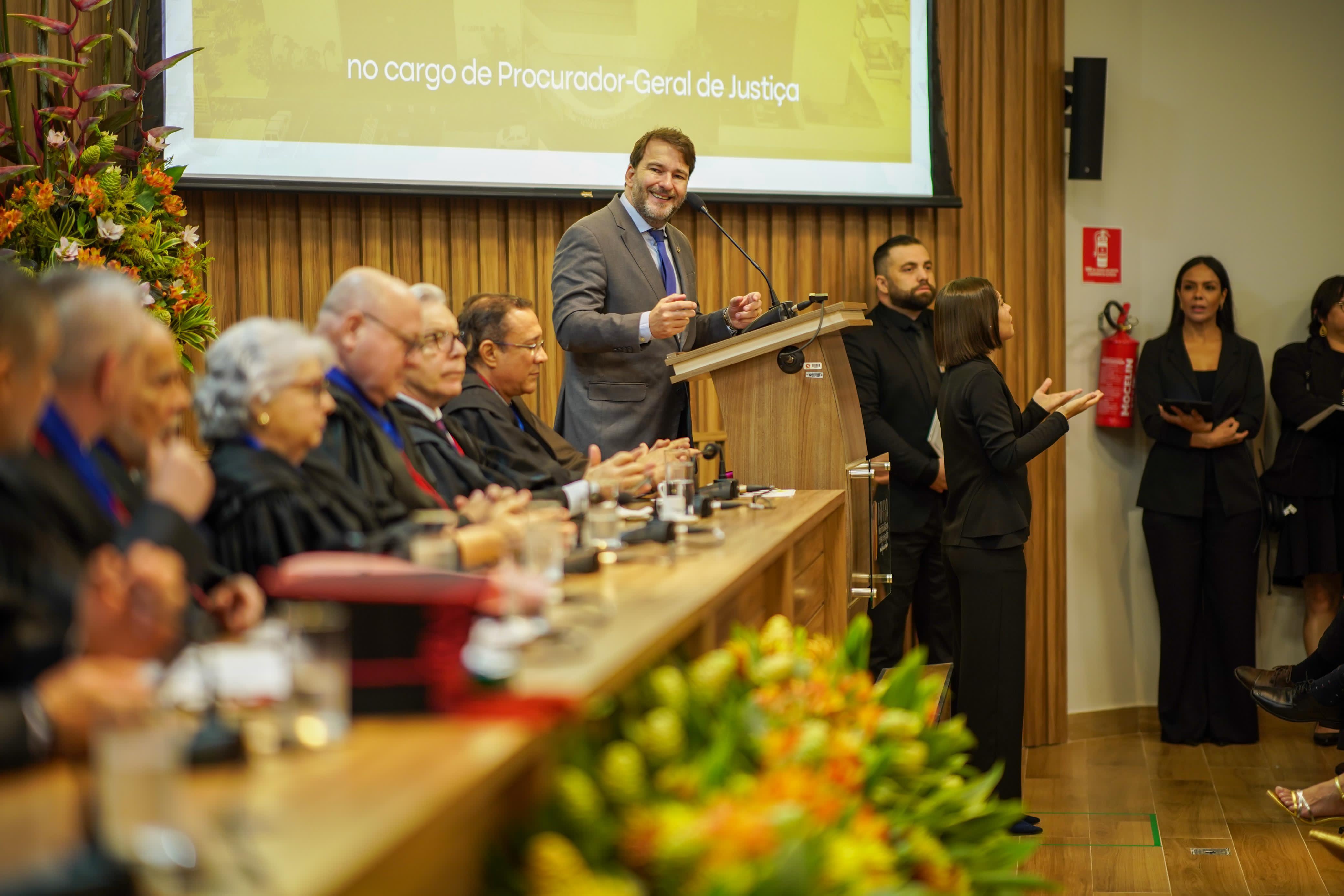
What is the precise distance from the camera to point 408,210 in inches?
180

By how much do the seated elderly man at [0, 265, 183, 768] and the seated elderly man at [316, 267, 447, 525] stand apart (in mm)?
758

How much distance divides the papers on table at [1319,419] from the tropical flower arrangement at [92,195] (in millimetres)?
4206

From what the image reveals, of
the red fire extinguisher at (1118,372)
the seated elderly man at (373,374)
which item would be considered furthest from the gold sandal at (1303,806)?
the seated elderly man at (373,374)

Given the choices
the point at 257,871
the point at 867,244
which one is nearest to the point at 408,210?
the point at 867,244

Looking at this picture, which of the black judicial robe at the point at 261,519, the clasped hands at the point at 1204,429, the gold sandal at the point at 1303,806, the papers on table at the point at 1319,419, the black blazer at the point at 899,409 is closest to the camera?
the black judicial robe at the point at 261,519

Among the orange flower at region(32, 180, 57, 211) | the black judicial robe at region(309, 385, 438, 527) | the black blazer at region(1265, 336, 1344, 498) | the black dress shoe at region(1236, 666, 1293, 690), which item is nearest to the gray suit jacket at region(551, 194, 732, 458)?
the black judicial robe at region(309, 385, 438, 527)

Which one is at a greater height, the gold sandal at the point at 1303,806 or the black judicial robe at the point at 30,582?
the black judicial robe at the point at 30,582

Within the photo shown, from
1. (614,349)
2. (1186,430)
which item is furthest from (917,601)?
(614,349)

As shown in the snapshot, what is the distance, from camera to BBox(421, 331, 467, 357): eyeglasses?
112 inches

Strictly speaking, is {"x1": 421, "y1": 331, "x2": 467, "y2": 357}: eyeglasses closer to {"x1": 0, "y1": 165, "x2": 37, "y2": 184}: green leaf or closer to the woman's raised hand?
{"x1": 0, "y1": 165, "x2": 37, "y2": 184}: green leaf

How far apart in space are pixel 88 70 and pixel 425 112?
113 cm

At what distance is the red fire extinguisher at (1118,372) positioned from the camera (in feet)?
17.6

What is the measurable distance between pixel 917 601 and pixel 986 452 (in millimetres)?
1184

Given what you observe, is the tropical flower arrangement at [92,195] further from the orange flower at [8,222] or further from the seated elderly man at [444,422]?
the seated elderly man at [444,422]
